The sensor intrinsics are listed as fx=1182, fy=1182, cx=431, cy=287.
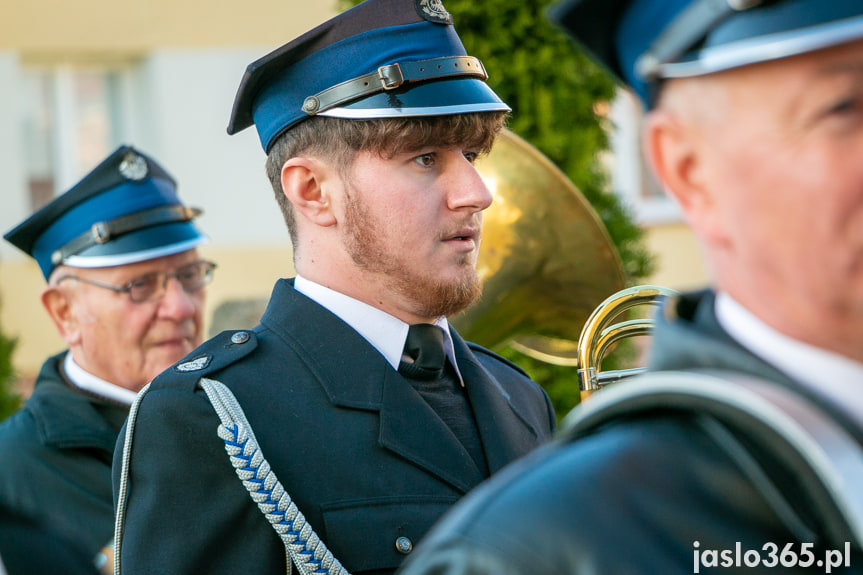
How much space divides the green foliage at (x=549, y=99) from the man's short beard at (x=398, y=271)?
2.57 m

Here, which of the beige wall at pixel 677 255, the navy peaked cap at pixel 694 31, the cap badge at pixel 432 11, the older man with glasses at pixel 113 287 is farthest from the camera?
the beige wall at pixel 677 255

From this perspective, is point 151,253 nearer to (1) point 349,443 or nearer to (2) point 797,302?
(1) point 349,443

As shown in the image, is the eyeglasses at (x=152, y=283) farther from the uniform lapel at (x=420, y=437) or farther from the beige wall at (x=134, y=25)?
the beige wall at (x=134, y=25)

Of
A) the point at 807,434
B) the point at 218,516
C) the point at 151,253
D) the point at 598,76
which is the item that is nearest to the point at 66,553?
the point at 807,434

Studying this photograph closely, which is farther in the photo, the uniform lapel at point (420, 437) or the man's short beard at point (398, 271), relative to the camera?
the man's short beard at point (398, 271)

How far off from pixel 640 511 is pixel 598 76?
4331mm

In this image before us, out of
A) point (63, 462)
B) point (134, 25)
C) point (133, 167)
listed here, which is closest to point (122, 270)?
point (133, 167)

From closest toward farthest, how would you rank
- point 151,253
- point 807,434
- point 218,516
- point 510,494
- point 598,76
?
point 807,434 < point 510,494 < point 218,516 < point 151,253 < point 598,76

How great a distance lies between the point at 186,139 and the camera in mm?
8688

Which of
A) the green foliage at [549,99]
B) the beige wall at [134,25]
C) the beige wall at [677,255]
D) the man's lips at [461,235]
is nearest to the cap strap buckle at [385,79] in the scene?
the man's lips at [461,235]

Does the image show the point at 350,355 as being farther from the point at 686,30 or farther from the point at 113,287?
the point at 113,287

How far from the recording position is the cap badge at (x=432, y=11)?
2.34 m

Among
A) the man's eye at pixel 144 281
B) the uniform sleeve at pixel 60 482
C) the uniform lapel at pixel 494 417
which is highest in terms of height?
the man's eye at pixel 144 281

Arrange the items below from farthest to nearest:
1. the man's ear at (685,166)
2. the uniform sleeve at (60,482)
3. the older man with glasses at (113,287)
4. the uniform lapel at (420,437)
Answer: the older man with glasses at (113,287) → the uniform sleeve at (60,482) → the uniform lapel at (420,437) → the man's ear at (685,166)
